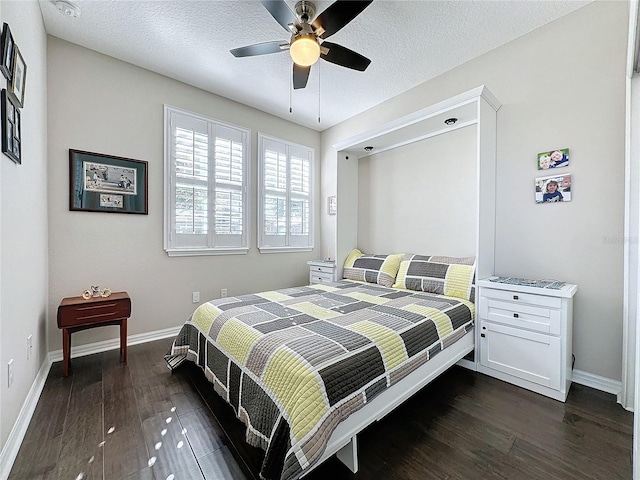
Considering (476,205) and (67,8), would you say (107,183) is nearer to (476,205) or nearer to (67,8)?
(67,8)

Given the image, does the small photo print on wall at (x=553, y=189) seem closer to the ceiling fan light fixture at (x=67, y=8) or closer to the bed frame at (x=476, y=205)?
the bed frame at (x=476, y=205)

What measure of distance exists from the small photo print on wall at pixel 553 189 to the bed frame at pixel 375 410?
1458mm

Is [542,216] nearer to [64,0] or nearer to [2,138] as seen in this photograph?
[2,138]

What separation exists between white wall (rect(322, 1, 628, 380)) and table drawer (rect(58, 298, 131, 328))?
3.49 metres

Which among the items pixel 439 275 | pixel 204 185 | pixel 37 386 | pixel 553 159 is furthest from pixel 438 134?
pixel 37 386

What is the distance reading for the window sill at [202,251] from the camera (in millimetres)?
3197

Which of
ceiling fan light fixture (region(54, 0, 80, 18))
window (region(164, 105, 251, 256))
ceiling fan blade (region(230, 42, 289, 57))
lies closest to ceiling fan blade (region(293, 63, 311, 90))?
ceiling fan blade (region(230, 42, 289, 57))

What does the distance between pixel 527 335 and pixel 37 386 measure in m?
3.59

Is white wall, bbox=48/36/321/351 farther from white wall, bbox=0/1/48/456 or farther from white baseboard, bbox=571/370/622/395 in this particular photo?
white baseboard, bbox=571/370/622/395

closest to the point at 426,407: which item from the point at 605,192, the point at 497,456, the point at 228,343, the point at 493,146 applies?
the point at 497,456

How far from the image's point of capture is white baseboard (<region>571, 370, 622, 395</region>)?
2.02m

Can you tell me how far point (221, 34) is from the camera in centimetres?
248

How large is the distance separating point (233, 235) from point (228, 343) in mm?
2131

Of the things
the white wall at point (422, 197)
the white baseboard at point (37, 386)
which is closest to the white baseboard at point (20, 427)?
the white baseboard at point (37, 386)
